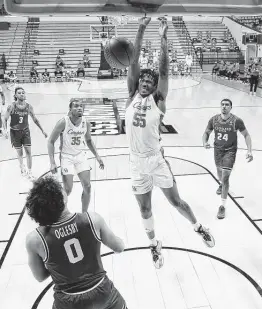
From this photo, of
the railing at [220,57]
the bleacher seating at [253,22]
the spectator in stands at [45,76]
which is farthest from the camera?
the railing at [220,57]

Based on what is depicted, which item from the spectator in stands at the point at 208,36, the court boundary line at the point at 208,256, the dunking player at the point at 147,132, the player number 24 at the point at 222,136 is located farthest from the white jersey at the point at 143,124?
the spectator in stands at the point at 208,36

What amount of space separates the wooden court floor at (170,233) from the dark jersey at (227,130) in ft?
3.10

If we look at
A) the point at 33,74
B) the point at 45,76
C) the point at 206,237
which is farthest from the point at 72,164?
the point at 33,74

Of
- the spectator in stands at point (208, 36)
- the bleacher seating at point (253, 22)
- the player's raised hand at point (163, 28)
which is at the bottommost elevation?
the player's raised hand at point (163, 28)

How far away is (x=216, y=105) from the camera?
A: 13109 mm

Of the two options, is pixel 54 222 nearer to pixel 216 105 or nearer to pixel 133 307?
pixel 133 307

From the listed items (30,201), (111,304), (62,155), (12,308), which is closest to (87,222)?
(30,201)

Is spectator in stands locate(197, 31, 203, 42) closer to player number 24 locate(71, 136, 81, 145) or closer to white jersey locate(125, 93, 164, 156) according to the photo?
player number 24 locate(71, 136, 81, 145)

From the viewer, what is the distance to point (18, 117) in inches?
245

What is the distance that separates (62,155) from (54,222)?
2.74 meters

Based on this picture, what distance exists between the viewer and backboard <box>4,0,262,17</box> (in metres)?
3.81

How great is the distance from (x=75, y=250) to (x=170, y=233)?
8.82ft

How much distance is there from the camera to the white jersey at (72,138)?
14.9ft

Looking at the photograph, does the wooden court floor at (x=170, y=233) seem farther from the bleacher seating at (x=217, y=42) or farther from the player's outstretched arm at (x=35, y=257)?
the bleacher seating at (x=217, y=42)
